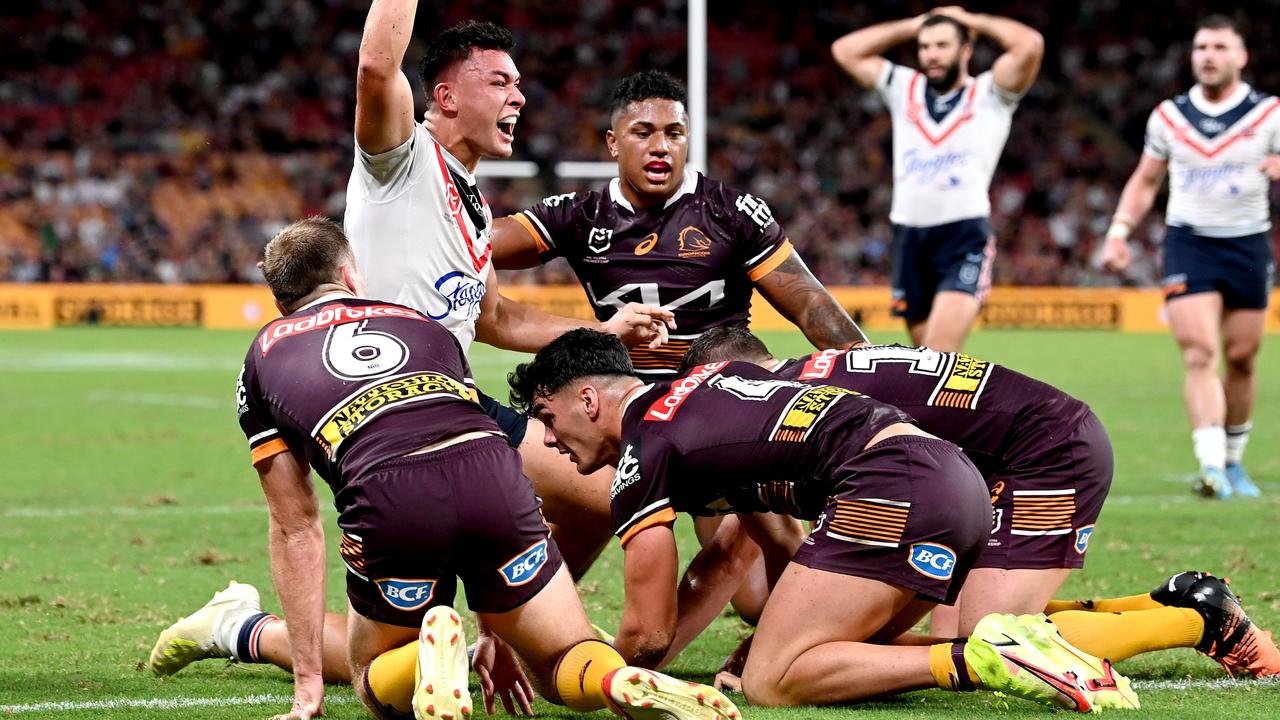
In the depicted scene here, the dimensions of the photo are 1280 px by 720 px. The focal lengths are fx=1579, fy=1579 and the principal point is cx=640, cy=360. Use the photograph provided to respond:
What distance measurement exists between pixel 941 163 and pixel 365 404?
7.10 metres

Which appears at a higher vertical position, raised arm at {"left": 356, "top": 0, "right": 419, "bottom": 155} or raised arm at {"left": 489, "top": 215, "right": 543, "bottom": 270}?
raised arm at {"left": 356, "top": 0, "right": 419, "bottom": 155}

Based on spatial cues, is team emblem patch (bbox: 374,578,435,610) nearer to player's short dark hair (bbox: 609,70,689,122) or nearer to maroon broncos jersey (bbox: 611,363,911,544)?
maroon broncos jersey (bbox: 611,363,911,544)

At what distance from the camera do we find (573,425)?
16.8 ft

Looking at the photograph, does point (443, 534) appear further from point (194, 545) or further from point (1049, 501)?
point (194, 545)

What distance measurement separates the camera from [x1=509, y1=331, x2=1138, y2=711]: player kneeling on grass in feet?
15.7

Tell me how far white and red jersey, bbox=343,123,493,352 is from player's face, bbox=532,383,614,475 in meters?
0.78

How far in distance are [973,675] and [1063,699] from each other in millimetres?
263

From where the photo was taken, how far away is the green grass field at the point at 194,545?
505cm

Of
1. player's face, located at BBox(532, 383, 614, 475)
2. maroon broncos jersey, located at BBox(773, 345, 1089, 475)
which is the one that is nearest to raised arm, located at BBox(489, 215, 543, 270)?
maroon broncos jersey, located at BBox(773, 345, 1089, 475)

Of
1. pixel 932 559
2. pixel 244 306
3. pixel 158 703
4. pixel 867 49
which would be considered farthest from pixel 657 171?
pixel 244 306

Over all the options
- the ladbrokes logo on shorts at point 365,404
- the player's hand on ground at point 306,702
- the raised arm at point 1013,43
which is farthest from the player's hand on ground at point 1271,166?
the player's hand on ground at point 306,702

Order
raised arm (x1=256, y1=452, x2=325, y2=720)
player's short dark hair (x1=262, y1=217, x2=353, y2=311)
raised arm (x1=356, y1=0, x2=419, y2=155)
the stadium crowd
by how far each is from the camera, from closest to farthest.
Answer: raised arm (x1=256, y1=452, x2=325, y2=720), player's short dark hair (x1=262, y1=217, x2=353, y2=311), raised arm (x1=356, y1=0, x2=419, y2=155), the stadium crowd

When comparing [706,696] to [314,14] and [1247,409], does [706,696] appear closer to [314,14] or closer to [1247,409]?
[1247,409]

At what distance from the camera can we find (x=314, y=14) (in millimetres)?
36906
